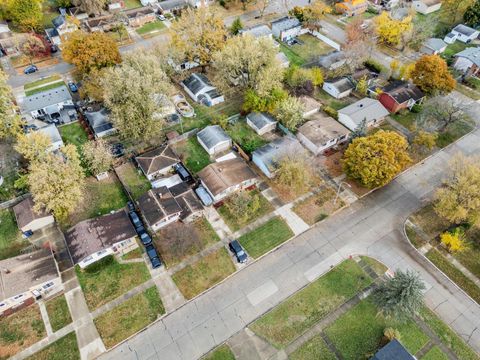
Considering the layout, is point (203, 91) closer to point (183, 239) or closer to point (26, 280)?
point (183, 239)

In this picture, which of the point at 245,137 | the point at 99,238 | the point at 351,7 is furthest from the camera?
the point at 351,7

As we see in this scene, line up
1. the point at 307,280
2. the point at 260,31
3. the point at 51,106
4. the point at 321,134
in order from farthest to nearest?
the point at 260,31 < the point at 51,106 < the point at 321,134 < the point at 307,280

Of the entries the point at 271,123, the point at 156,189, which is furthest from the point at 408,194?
the point at 156,189

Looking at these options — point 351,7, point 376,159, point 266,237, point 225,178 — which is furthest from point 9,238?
point 351,7

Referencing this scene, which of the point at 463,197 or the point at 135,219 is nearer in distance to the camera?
the point at 463,197

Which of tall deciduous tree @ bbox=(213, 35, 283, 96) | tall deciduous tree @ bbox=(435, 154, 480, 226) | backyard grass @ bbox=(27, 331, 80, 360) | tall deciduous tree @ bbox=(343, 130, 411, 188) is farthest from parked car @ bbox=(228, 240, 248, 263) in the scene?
tall deciduous tree @ bbox=(213, 35, 283, 96)

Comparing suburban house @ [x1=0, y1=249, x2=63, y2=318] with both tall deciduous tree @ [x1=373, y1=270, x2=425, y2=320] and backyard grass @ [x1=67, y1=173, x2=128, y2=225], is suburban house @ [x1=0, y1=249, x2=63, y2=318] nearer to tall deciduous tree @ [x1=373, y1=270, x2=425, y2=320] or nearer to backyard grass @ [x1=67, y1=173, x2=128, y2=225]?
backyard grass @ [x1=67, y1=173, x2=128, y2=225]
